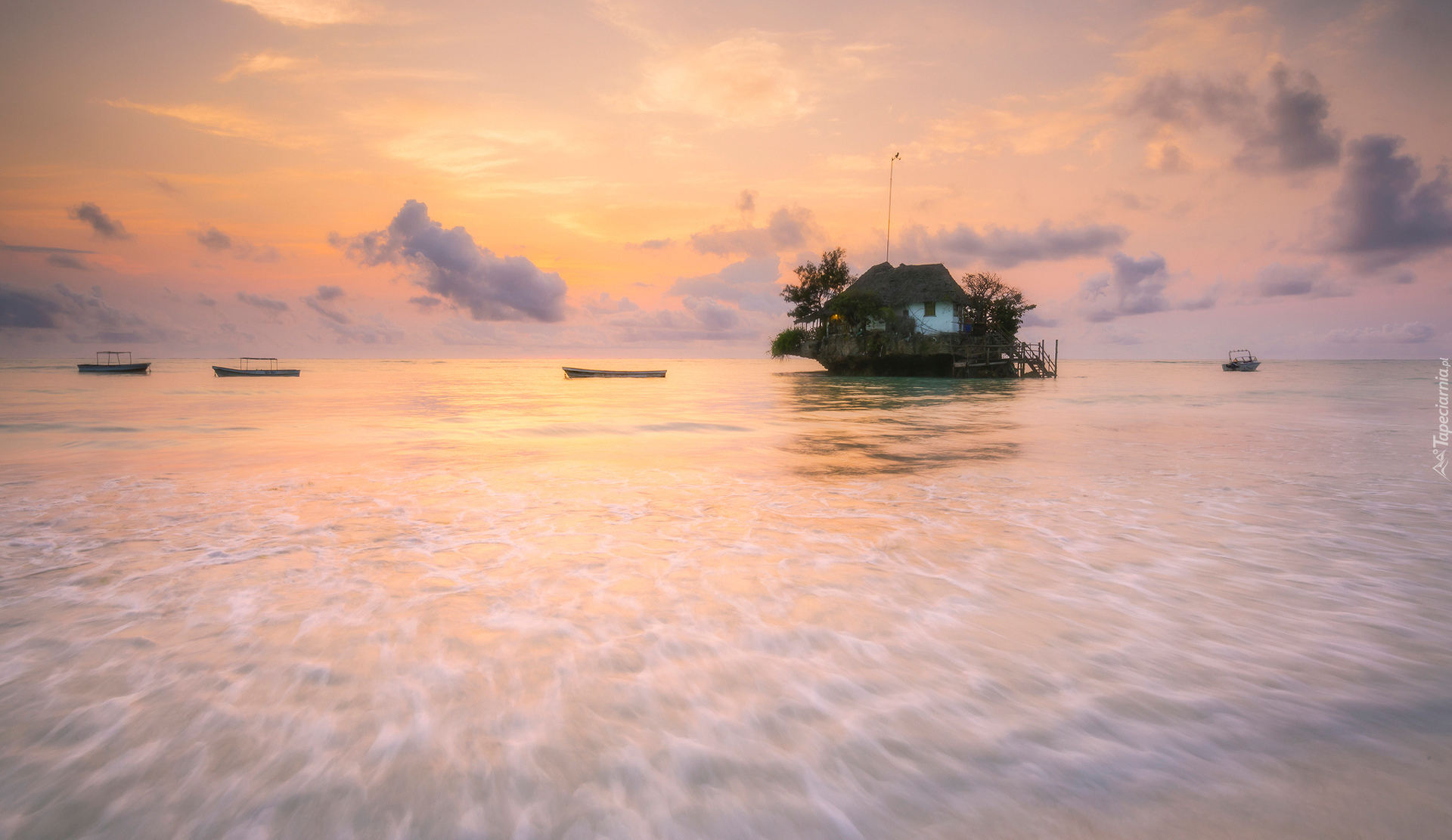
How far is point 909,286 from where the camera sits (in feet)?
175

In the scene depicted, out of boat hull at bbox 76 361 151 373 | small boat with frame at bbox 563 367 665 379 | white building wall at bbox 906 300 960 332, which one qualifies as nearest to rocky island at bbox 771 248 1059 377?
white building wall at bbox 906 300 960 332

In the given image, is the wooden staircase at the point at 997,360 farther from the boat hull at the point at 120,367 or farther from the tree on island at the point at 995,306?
the boat hull at the point at 120,367

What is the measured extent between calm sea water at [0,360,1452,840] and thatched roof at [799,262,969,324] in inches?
1780

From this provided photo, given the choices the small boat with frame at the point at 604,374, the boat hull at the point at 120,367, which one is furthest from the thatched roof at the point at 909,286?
the boat hull at the point at 120,367

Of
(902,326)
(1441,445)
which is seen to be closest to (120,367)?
(902,326)

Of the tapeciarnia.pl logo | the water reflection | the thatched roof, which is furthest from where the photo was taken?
the thatched roof

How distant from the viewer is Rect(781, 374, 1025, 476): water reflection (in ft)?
36.7

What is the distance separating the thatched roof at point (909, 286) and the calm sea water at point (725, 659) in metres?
45.2

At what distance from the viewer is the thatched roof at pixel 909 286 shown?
5178cm

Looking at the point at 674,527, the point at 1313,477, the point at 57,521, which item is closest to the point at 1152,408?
the point at 1313,477

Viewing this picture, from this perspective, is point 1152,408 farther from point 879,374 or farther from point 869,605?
point 879,374

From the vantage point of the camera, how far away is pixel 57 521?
6859 mm

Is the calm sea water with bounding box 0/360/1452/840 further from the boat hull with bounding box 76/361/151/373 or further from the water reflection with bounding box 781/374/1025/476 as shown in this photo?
the boat hull with bounding box 76/361/151/373

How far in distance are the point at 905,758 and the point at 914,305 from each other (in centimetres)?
5338
